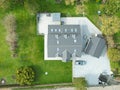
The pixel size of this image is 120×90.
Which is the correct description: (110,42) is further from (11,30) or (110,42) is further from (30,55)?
(11,30)

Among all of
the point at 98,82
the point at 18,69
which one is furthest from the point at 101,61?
the point at 18,69

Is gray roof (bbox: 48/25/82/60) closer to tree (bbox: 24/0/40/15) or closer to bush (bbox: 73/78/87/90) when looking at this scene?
tree (bbox: 24/0/40/15)

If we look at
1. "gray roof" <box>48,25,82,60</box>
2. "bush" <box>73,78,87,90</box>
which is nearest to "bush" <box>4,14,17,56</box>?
"gray roof" <box>48,25,82,60</box>

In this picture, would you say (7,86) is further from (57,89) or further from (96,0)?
(96,0)

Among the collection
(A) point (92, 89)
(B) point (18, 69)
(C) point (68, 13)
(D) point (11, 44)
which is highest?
(C) point (68, 13)

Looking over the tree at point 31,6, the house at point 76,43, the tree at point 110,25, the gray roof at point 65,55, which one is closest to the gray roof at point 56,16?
the house at point 76,43

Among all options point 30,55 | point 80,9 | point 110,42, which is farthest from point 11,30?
point 110,42

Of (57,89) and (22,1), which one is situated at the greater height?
(22,1)
